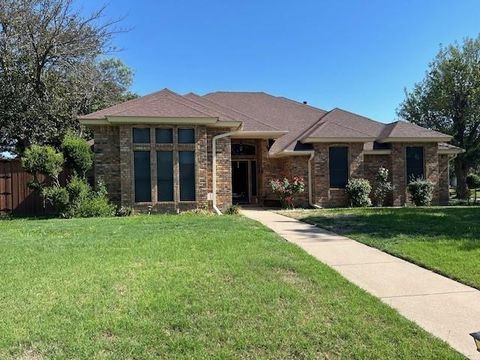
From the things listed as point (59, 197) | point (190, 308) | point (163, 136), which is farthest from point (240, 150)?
point (190, 308)

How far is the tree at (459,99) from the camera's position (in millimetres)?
31516

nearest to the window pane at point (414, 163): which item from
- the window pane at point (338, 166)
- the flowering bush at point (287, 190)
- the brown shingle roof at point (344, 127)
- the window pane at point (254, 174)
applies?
the brown shingle roof at point (344, 127)

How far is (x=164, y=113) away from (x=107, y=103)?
955 cm

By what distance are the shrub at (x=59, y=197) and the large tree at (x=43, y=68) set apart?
22.5 ft

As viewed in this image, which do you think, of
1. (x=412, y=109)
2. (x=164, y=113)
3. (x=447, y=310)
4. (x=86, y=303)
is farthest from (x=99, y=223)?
(x=412, y=109)

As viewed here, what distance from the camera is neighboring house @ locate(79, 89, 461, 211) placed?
571 inches

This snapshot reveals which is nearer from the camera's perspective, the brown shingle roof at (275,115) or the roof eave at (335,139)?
the brown shingle roof at (275,115)

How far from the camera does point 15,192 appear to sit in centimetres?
1514

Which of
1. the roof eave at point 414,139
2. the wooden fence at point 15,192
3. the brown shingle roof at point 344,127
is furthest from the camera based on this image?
the roof eave at point 414,139

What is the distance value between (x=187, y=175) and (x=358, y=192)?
725 cm

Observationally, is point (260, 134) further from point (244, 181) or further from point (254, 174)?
point (244, 181)

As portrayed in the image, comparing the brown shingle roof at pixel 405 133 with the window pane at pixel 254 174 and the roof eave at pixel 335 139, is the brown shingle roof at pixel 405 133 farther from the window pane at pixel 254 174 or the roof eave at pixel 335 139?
the window pane at pixel 254 174

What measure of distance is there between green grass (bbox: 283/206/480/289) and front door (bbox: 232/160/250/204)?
6680 millimetres

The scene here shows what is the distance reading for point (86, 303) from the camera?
15.3ft
